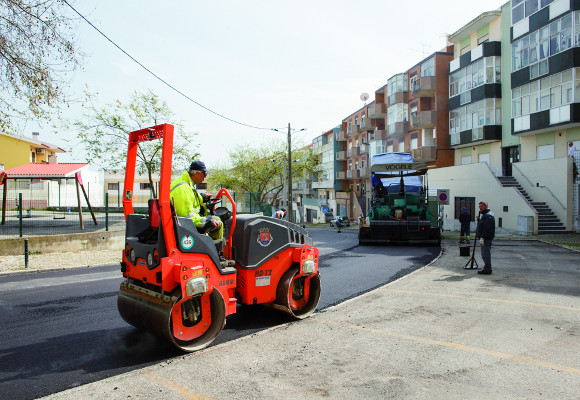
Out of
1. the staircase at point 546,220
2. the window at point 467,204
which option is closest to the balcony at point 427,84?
the window at point 467,204

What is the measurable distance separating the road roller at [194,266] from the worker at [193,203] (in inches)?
5.2

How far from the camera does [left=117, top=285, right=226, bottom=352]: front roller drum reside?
14.9 ft

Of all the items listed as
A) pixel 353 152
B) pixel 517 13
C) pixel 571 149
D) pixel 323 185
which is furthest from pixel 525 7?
pixel 323 185

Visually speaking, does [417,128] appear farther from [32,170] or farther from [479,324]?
[479,324]

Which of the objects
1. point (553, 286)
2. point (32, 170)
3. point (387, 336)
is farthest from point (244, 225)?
point (32, 170)

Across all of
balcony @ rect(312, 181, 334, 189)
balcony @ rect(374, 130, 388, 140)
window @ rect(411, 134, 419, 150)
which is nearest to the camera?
window @ rect(411, 134, 419, 150)

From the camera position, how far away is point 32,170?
64.6ft

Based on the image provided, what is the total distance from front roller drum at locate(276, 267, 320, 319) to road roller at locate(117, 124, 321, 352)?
0.02 m

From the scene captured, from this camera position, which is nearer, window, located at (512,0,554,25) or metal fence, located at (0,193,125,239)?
metal fence, located at (0,193,125,239)

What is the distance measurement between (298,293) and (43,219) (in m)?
14.0

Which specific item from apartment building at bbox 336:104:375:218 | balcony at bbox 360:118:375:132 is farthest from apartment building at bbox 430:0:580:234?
apartment building at bbox 336:104:375:218

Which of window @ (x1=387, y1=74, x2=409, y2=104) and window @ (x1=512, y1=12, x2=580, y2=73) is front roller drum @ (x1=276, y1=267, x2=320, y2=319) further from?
window @ (x1=387, y1=74, x2=409, y2=104)

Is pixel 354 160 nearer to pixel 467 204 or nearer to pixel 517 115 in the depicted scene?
pixel 467 204

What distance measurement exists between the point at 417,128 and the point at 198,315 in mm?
36835
